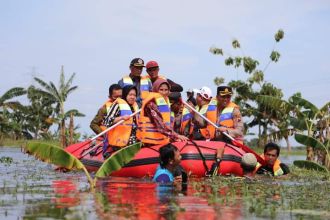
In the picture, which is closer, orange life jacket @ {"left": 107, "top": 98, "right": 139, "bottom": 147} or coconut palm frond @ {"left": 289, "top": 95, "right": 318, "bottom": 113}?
orange life jacket @ {"left": 107, "top": 98, "right": 139, "bottom": 147}

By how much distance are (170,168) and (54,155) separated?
178 centimetres

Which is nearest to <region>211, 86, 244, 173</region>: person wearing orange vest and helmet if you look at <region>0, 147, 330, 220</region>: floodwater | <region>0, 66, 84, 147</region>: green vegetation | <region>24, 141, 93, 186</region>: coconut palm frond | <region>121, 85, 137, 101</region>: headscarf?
<region>121, 85, 137, 101</region>: headscarf

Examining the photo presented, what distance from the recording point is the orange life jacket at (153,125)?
1133 cm

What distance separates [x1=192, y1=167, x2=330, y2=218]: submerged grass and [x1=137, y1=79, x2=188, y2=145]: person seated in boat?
129 cm

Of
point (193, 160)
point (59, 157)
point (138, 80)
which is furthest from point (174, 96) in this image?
point (59, 157)

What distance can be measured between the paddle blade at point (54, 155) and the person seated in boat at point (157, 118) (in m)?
2.77

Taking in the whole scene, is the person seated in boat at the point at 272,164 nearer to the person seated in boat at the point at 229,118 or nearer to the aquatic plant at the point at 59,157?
the person seated in boat at the point at 229,118

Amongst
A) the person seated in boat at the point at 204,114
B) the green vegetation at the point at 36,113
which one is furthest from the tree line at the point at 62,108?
the person seated in boat at the point at 204,114

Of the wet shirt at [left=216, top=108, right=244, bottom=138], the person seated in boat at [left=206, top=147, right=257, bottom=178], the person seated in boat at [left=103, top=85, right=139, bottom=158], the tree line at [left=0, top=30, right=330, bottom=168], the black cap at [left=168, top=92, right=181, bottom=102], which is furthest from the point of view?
the tree line at [left=0, top=30, right=330, bottom=168]

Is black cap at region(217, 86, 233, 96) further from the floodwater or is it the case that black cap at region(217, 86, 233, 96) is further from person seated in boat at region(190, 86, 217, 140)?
the floodwater

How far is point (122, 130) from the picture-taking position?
11.6 m

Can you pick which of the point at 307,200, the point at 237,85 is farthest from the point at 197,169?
the point at 237,85

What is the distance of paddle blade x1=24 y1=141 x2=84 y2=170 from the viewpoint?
343 inches

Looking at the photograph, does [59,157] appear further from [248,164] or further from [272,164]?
[272,164]
